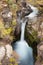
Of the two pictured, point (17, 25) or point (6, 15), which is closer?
point (6, 15)

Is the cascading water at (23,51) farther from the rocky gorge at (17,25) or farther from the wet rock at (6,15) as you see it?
the wet rock at (6,15)

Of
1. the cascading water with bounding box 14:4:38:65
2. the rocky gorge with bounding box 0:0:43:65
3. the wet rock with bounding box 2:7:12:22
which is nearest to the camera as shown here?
the cascading water with bounding box 14:4:38:65

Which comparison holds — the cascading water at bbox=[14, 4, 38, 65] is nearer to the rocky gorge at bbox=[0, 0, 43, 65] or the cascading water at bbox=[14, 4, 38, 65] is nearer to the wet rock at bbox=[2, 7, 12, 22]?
the rocky gorge at bbox=[0, 0, 43, 65]

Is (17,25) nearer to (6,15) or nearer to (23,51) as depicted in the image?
(6,15)

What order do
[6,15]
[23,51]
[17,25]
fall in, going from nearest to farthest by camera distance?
[23,51]
[6,15]
[17,25]

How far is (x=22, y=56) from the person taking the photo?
53.7ft

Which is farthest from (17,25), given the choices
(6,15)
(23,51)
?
(23,51)

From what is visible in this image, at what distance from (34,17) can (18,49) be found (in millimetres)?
3749

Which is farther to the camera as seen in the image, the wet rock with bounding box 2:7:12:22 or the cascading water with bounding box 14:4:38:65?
the wet rock with bounding box 2:7:12:22

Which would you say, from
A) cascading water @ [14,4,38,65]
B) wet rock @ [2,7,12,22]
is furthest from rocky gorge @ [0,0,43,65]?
cascading water @ [14,4,38,65]

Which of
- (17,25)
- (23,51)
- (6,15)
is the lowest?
(23,51)

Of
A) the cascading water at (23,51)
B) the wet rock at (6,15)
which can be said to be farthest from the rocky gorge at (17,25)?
the cascading water at (23,51)

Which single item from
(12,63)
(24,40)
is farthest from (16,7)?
(12,63)

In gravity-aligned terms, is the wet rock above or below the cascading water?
above
